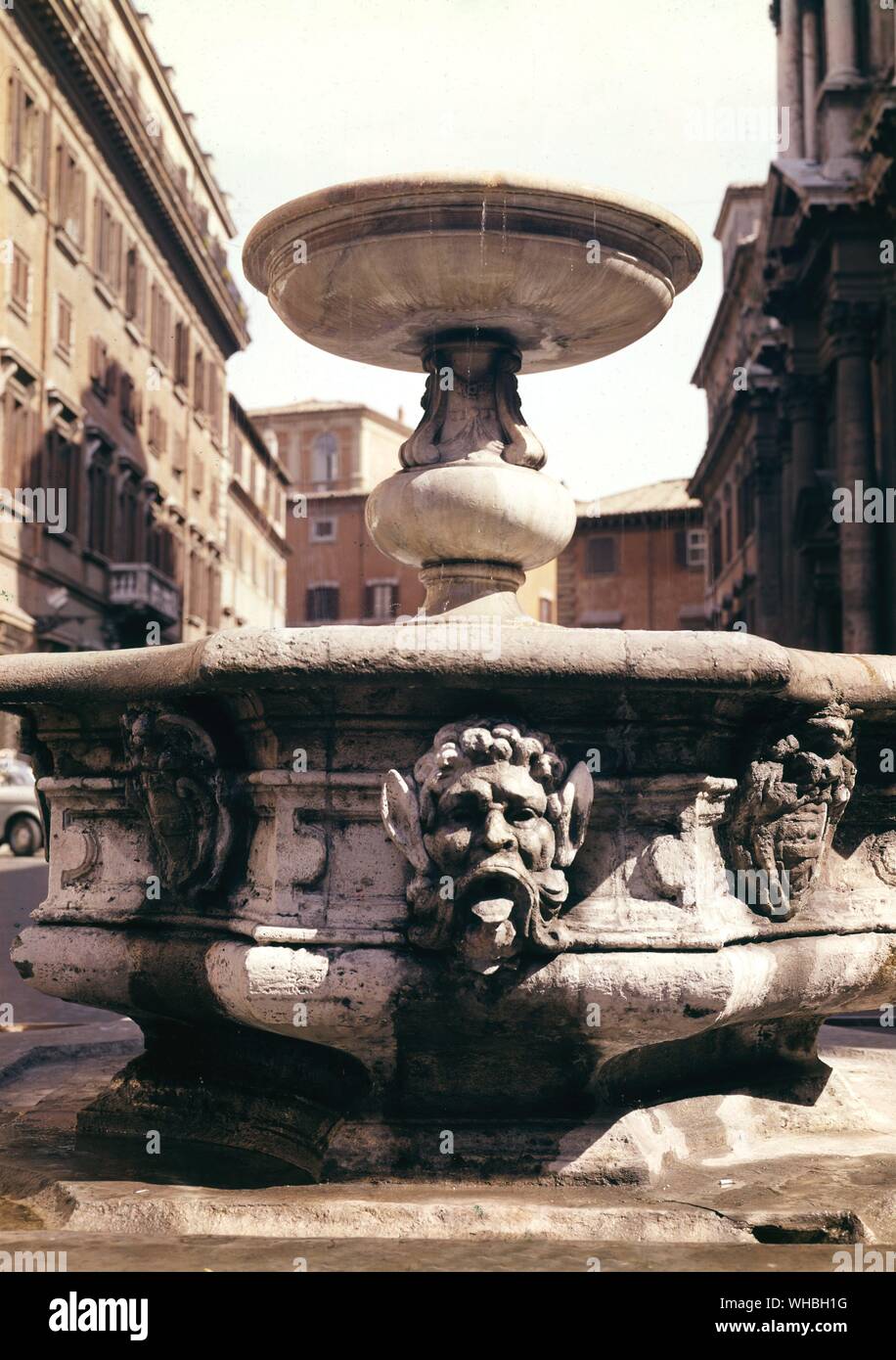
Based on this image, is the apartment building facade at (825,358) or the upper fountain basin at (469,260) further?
the apartment building facade at (825,358)

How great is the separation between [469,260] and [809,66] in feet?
98.6

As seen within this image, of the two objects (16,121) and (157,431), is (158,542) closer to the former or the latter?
(157,431)

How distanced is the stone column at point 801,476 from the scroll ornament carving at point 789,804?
1073 inches

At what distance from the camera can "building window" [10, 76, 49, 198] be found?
24.3m

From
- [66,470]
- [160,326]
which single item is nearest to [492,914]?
[66,470]

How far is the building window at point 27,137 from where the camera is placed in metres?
24.3

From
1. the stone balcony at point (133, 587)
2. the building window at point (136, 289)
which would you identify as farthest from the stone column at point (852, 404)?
the building window at point (136, 289)

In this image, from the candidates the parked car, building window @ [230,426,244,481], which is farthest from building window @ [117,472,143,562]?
building window @ [230,426,244,481]

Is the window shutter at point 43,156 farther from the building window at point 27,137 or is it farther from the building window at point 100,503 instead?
the building window at point 100,503

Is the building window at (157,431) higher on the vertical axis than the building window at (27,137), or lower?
lower

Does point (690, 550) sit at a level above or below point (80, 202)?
below

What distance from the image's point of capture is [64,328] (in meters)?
27.3
